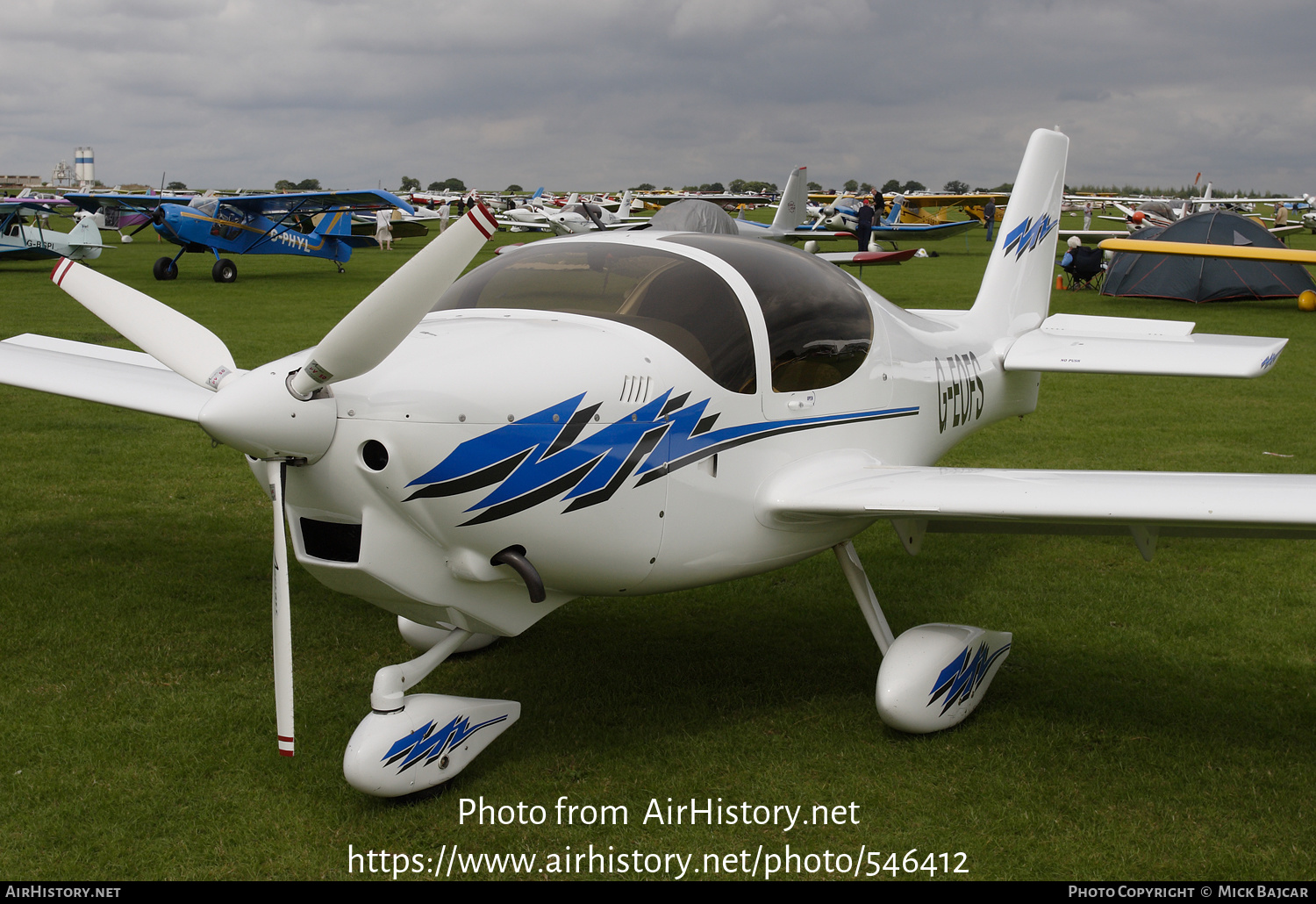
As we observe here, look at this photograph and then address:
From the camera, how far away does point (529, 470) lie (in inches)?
128

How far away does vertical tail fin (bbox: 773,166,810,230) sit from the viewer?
88.8 ft

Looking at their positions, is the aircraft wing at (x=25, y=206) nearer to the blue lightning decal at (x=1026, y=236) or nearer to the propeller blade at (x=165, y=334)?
the blue lightning decal at (x=1026, y=236)

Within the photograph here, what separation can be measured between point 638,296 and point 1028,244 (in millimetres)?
3874

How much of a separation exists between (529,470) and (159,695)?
2.23 m

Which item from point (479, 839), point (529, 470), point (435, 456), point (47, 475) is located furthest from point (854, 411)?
point (47, 475)

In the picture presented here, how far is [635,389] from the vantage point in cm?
343

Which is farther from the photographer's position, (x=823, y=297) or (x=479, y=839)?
(x=823, y=297)

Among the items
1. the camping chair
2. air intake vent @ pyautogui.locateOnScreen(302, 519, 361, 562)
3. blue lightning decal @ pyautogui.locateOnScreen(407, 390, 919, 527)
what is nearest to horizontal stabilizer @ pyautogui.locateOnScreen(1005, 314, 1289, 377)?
blue lightning decal @ pyautogui.locateOnScreen(407, 390, 919, 527)

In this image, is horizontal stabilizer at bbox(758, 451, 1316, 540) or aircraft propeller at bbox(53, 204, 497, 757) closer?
aircraft propeller at bbox(53, 204, 497, 757)

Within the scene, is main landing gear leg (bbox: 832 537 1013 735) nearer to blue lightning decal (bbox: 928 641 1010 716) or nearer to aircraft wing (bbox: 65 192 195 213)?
blue lightning decal (bbox: 928 641 1010 716)

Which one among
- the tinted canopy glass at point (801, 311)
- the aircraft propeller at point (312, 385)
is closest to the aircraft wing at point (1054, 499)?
the tinted canopy glass at point (801, 311)

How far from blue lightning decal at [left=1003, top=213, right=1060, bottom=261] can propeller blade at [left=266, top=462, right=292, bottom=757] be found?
497 centimetres

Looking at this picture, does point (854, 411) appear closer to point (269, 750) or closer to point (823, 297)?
point (823, 297)

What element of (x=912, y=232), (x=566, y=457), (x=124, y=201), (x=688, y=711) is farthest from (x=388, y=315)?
(x=912, y=232)
